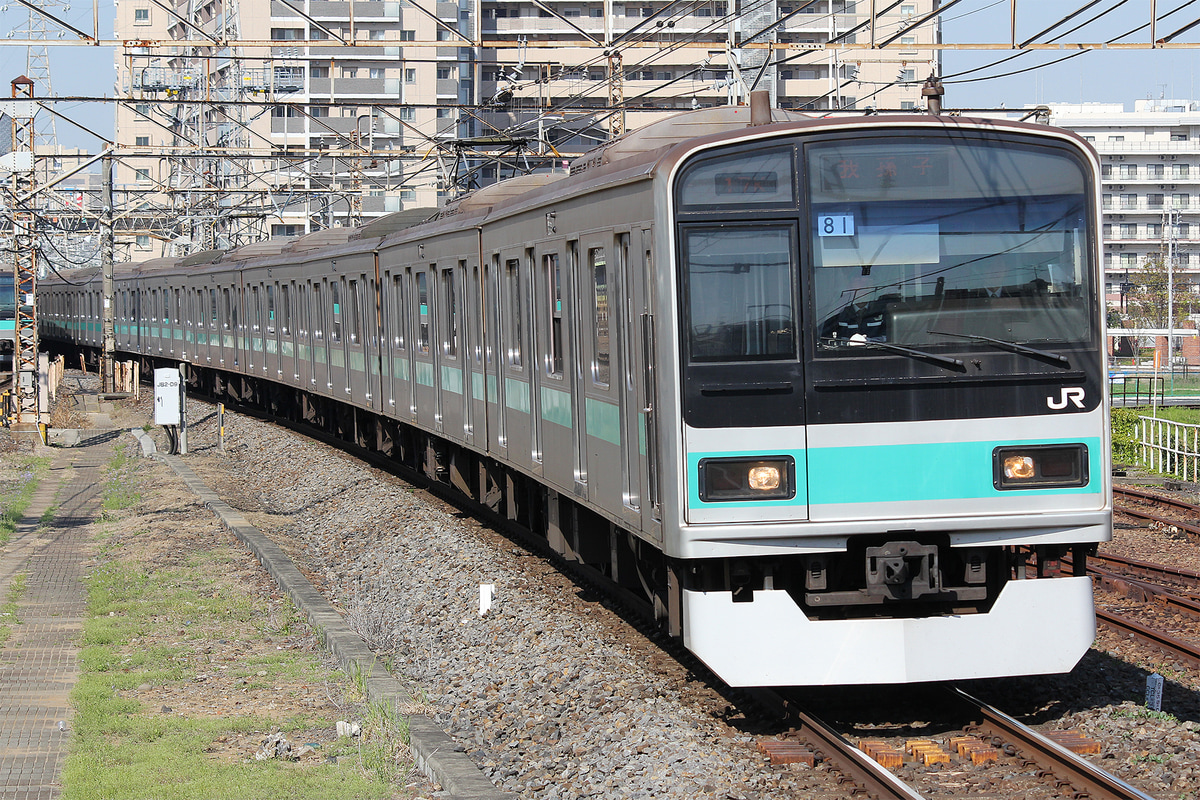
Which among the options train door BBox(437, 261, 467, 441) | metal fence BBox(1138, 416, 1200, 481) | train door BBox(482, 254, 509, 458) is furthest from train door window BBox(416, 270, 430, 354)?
metal fence BBox(1138, 416, 1200, 481)

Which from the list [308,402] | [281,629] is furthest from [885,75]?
[281,629]

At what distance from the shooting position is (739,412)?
19.5ft

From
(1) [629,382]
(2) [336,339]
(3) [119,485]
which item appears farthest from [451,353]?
(2) [336,339]

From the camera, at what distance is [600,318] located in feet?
24.5

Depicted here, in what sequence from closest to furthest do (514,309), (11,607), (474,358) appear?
(11,607)
(514,309)
(474,358)

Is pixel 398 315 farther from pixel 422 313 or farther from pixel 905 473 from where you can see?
pixel 905 473

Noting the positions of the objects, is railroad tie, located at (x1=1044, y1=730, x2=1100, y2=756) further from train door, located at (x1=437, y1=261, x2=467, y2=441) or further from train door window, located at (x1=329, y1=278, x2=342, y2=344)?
train door window, located at (x1=329, y1=278, x2=342, y2=344)

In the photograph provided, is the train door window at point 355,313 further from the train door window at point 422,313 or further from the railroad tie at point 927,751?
the railroad tie at point 927,751

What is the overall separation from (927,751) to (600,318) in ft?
9.29

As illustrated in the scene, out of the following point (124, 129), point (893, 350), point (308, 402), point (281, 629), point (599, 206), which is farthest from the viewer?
point (124, 129)

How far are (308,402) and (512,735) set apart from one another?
16.1 metres

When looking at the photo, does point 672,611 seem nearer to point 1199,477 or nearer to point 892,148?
point 892,148

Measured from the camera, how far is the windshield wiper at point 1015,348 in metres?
5.93

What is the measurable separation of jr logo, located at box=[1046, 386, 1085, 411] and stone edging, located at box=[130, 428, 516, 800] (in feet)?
8.85
